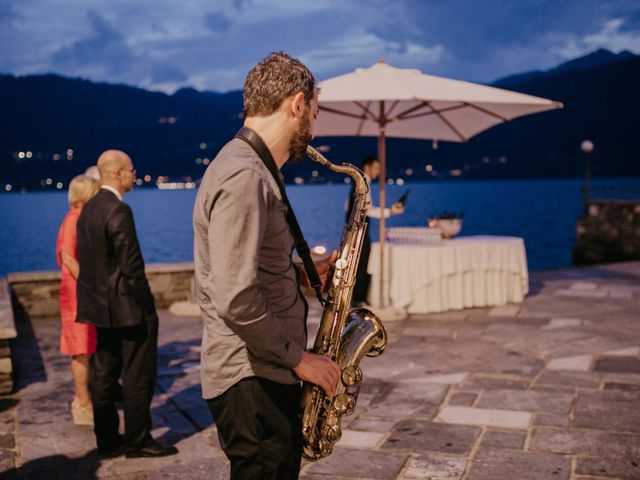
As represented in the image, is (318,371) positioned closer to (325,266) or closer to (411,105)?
(325,266)

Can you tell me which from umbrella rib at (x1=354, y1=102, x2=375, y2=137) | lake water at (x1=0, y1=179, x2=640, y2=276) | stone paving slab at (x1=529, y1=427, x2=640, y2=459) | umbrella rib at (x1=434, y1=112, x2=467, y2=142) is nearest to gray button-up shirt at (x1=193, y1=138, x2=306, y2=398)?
stone paving slab at (x1=529, y1=427, x2=640, y2=459)

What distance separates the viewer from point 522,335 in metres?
6.91

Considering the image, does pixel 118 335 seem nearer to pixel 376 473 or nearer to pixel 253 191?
pixel 376 473

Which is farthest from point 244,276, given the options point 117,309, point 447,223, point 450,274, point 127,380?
point 447,223

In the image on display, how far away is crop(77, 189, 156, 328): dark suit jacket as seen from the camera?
150 inches

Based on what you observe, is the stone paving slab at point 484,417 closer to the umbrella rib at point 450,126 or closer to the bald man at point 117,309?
the bald man at point 117,309

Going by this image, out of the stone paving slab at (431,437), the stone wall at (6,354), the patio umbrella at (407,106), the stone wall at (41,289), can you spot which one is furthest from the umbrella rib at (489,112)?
the stone wall at (6,354)

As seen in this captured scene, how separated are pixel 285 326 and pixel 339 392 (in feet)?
1.77

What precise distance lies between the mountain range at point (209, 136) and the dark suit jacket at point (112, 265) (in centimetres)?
11860

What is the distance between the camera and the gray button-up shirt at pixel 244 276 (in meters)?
1.72

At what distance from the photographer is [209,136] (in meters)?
151

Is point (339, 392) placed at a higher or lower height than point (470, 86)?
lower

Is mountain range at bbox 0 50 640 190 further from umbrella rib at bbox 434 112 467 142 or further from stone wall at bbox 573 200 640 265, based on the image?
umbrella rib at bbox 434 112 467 142

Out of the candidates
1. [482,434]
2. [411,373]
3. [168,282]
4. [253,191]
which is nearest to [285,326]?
[253,191]
